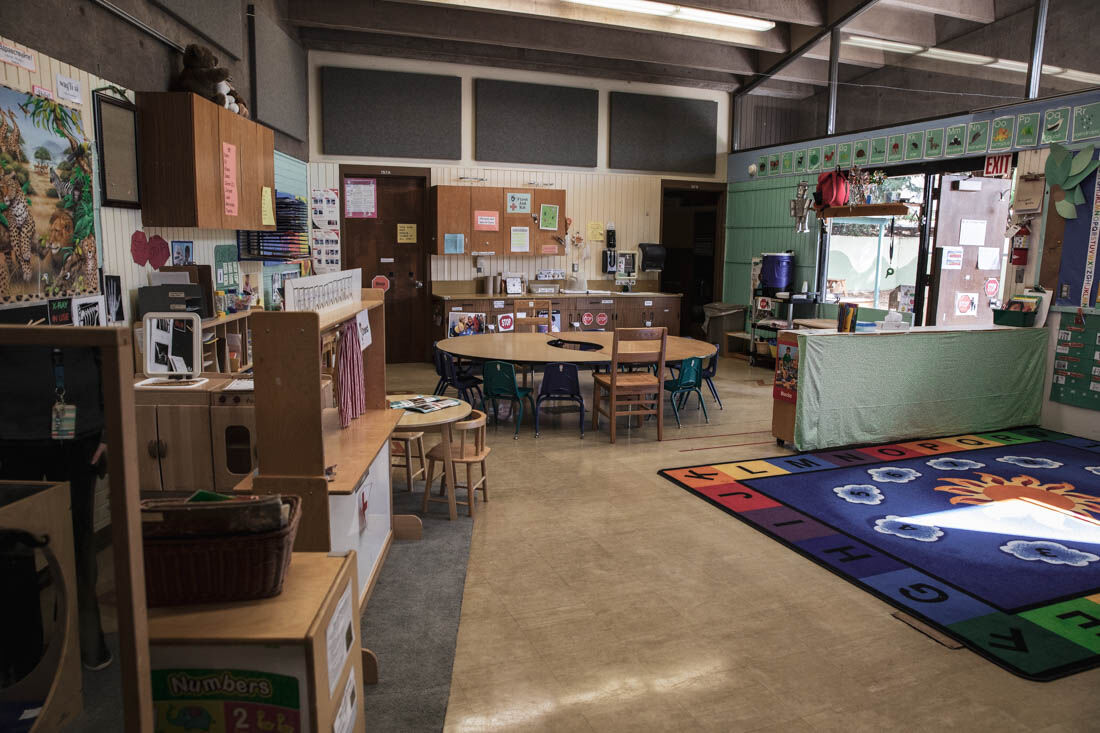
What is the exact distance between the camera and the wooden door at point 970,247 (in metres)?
7.00

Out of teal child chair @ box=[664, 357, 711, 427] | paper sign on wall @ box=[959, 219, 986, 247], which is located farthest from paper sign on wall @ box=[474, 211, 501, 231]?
paper sign on wall @ box=[959, 219, 986, 247]

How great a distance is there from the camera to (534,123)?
34.4ft

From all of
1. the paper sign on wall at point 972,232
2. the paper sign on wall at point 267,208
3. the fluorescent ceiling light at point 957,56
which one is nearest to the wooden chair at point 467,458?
the paper sign on wall at point 267,208

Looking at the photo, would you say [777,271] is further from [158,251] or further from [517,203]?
[158,251]

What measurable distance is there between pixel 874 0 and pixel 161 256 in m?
8.35

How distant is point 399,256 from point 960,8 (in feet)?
24.2

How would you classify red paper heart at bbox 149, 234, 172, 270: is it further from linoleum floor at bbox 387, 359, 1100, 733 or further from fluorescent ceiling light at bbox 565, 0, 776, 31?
fluorescent ceiling light at bbox 565, 0, 776, 31

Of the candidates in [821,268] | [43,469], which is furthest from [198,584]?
[821,268]

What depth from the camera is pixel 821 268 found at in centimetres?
1003

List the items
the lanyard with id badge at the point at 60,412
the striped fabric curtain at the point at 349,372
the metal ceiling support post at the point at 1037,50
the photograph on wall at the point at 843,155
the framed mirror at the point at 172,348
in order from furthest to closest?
the photograph on wall at the point at 843,155 < the metal ceiling support post at the point at 1037,50 < the framed mirror at the point at 172,348 < the striped fabric curtain at the point at 349,372 < the lanyard with id badge at the point at 60,412

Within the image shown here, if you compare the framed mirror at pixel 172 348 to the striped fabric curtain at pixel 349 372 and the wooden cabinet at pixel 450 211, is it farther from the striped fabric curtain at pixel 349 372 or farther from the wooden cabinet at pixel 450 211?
the wooden cabinet at pixel 450 211

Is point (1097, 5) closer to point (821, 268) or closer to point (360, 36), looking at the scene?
point (821, 268)

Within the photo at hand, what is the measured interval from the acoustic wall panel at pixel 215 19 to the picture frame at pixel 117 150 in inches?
35.8

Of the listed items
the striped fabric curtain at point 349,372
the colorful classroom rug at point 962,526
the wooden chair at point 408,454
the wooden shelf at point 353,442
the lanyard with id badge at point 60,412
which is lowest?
the colorful classroom rug at point 962,526
